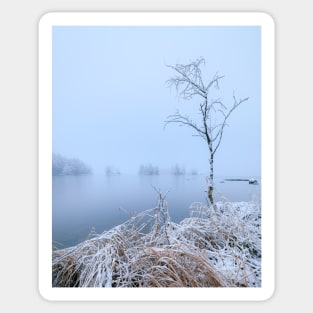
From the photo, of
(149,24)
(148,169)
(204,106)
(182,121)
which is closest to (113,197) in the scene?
(148,169)

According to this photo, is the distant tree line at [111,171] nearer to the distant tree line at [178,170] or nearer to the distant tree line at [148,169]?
the distant tree line at [148,169]

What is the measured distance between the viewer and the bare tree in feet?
6.48

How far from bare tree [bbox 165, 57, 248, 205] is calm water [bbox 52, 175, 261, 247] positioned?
0.15m

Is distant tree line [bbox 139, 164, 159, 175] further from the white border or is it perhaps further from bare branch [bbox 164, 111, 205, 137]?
the white border

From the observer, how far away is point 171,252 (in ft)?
6.21

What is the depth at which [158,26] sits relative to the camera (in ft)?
6.39

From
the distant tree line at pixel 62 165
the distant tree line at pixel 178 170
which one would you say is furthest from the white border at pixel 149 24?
the distant tree line at pixel 178 170

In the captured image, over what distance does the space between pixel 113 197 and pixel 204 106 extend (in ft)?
2.73

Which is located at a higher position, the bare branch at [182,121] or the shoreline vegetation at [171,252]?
the bare branch at [182,121]

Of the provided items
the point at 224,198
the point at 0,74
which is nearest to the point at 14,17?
the point at 0,74

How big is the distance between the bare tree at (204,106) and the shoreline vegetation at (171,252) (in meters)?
0.21

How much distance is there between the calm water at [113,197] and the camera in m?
1.94

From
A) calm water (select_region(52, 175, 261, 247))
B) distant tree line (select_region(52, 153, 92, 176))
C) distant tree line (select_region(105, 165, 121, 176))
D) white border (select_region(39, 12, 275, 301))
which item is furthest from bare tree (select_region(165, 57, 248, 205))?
distant tree line (select_region(52, 153, 92, 176))
